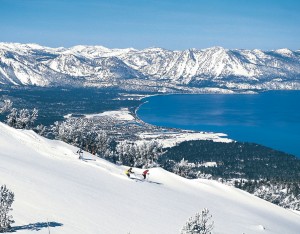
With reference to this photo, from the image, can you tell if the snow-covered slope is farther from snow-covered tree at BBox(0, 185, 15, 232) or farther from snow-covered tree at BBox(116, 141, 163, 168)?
snow-covered tree at BBox(116, 141, 163, 168)

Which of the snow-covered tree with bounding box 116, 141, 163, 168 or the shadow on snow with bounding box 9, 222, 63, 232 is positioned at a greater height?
the shadow on snow with bounding box 9, 222, 63, 232

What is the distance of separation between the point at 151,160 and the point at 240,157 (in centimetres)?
10282

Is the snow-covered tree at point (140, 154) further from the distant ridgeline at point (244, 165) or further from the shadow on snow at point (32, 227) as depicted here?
the shadow on snow at point (32, 227)

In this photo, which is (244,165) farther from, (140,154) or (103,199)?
(103,199)

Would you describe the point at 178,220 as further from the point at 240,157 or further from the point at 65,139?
the point at 240,157

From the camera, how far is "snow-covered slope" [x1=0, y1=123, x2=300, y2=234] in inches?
1251

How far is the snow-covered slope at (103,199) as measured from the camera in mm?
31781

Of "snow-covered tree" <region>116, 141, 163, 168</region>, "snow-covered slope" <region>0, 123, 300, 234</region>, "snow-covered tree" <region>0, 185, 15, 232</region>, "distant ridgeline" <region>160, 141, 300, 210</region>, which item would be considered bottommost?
"distant ridgeline" <region>160, 141, 300, 210</region>

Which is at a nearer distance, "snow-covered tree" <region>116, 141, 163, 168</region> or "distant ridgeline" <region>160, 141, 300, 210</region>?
"snow-covered tree" <region>116, 141, 163, 168</region>

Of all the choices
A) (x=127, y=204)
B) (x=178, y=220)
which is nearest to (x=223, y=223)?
(x=178, y=220)

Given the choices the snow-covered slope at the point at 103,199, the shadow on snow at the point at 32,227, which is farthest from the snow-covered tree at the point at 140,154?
the shadow on snow at the point at 32,227

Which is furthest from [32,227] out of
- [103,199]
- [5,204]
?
[103,199]

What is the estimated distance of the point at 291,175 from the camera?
15462cm

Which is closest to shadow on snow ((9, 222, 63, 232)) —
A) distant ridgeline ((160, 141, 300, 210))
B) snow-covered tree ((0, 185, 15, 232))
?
snow-covered tree ((0, 185, 15, 232))
